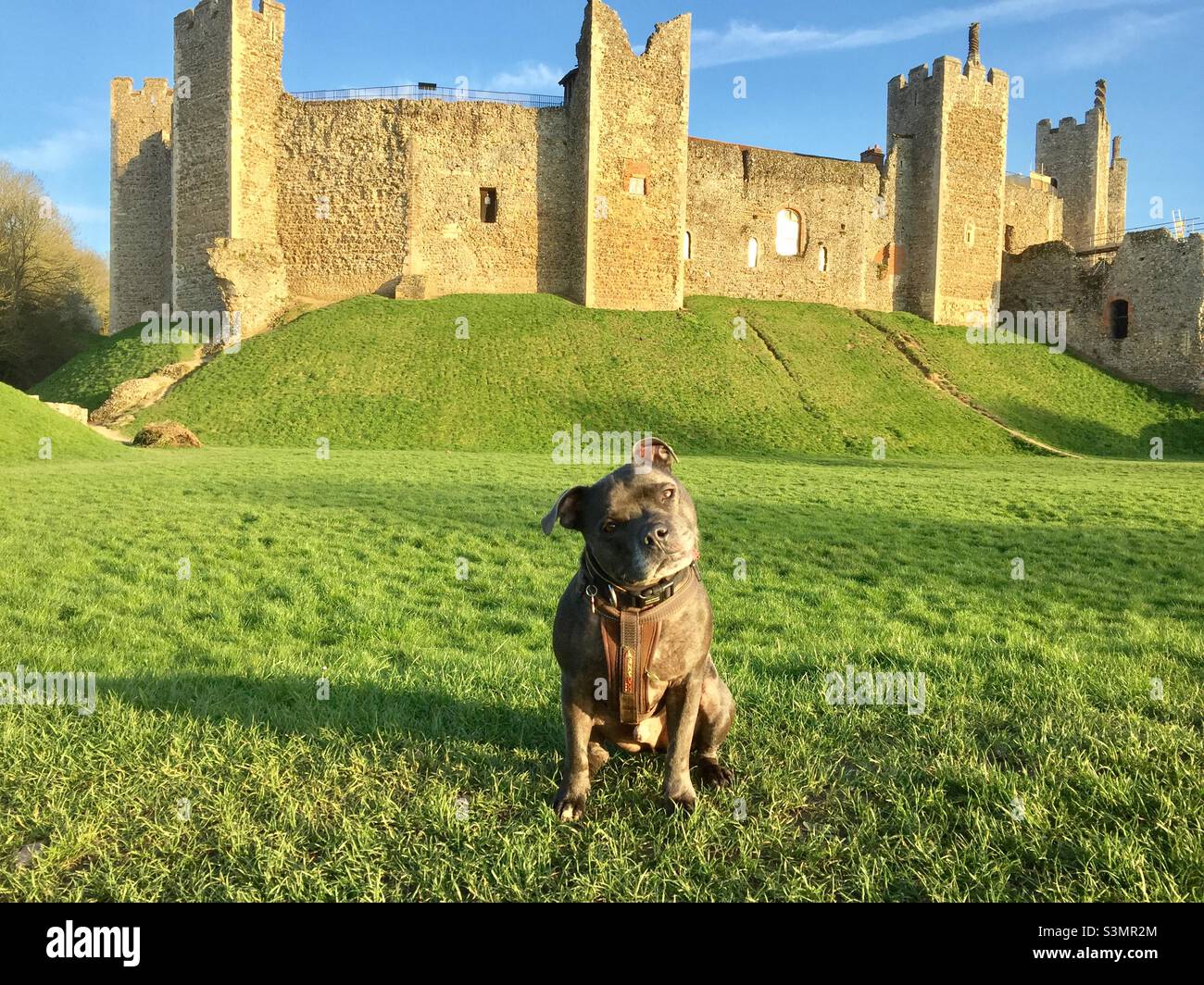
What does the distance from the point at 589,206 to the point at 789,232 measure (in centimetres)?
1132

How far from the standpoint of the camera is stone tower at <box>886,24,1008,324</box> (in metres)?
38.1

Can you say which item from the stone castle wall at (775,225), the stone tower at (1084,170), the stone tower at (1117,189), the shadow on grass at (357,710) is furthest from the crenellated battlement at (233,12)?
the stone tower at (1117,189)

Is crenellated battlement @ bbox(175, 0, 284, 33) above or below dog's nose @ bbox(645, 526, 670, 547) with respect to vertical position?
above

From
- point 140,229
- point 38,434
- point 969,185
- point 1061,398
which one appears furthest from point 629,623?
point 140,229

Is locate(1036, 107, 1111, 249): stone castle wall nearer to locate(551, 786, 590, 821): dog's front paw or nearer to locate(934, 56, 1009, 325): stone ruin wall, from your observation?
locate(934, 56, 1009, 325): stone ruin wall

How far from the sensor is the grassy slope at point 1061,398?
29125mm

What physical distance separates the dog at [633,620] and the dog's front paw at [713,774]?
18cm

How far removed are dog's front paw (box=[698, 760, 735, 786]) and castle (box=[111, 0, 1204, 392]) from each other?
31452 millimetres

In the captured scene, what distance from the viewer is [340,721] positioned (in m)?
3.64

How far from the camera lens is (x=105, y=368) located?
2909 centimetres

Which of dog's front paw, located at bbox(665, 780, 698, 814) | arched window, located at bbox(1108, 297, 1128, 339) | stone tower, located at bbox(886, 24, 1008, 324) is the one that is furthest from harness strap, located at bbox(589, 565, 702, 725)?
arched window, located at bbox(1108, 297, 1128, 339)

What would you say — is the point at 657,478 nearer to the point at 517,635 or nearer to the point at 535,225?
the point at 517,635

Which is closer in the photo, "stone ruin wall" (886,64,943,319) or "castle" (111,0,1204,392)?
"castle" (111,0,1204,392)

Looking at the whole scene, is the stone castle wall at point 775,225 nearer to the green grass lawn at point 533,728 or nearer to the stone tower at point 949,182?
the stone tower at point 949,182
